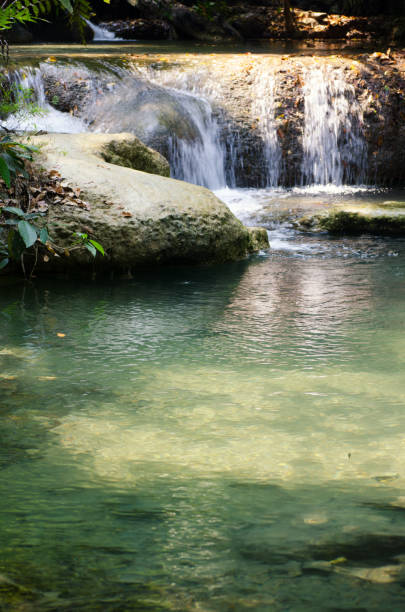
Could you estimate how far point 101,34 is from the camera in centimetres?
1980

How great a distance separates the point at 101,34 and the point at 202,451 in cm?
1972

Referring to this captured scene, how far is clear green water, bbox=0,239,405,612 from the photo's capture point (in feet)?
5.41

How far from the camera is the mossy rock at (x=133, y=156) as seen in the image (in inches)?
287

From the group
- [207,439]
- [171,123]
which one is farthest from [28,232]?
[171,123]

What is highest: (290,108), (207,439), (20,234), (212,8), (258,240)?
(212,8)

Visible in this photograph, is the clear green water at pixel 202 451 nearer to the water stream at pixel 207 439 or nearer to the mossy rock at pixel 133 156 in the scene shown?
the water stream at pixel 207 439

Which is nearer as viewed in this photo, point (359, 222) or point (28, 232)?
point (28, 232)

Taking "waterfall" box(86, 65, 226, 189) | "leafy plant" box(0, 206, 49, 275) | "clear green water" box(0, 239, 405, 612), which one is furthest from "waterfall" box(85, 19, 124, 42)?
"clear green water" box(0, 239, 405, 612)

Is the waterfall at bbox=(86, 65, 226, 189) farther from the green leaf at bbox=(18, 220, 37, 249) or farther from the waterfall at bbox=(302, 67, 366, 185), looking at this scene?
the green leaf at bbox=(18, 220, 37, 249)

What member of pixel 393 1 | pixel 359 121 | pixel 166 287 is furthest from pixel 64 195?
pixel 393 1

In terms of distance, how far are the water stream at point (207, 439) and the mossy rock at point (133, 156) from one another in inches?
75.9

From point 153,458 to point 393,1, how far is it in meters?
22.0

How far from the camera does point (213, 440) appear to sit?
2719mm

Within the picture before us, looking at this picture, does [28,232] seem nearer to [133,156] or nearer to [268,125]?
[133,156]
